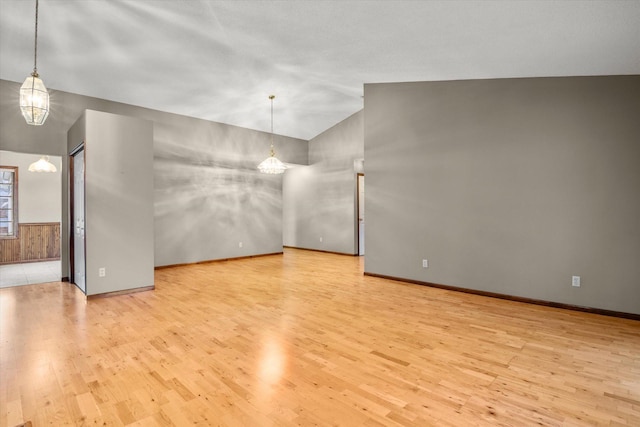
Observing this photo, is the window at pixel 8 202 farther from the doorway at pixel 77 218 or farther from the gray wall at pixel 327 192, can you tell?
the gray wall at pixel 327 192

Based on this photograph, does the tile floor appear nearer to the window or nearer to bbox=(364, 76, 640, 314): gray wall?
the window

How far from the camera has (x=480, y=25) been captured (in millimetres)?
3203

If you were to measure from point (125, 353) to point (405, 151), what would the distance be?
15.4ft

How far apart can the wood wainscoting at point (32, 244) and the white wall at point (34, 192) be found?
171mm

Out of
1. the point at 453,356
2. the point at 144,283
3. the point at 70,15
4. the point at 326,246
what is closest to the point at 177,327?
the point at 144,283

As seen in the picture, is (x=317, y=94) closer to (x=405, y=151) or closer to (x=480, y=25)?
(x=405, y=151)

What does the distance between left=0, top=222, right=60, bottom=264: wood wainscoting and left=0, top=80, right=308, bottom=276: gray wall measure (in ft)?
10.7

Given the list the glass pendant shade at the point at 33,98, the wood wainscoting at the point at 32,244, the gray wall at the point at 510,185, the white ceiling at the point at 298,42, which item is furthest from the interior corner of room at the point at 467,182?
the wood wainscoting at the point at 32,244

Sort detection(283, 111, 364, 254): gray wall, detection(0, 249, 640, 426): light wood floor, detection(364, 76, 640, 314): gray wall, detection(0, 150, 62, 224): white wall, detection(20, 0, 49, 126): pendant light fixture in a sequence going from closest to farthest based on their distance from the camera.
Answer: detection(0, 249, 640, 426): light wood floor, detection(20, 0, 49, 126): pendant light fixture, detection(364, 76, 640, 314): gray wall, detection(0, 150, 62, 224): white wall, detection(283, 111, 364, 254): gray wall

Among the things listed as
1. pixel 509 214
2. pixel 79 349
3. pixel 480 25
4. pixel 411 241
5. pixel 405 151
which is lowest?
pixel 79 349

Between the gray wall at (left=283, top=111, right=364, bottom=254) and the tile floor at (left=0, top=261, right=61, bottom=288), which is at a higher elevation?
the gray wall at (left=283, top=111, right=364, bottom=254)

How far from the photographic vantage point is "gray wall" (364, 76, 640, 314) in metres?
3.80

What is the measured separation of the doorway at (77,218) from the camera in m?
4.79

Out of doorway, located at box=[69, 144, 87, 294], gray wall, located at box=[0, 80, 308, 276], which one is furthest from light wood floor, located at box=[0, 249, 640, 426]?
gray wall, located at box=[0, 80, 308, 276]
